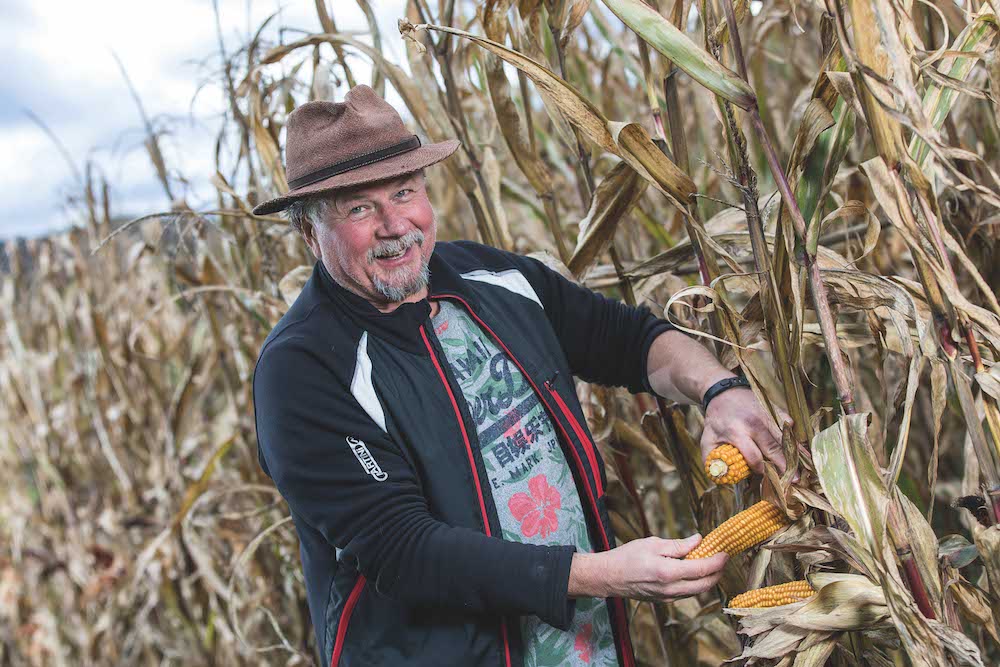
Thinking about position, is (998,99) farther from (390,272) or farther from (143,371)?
(143,371)

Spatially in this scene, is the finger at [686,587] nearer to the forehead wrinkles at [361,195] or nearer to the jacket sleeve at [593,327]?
the jacket sleeve at [593,327]

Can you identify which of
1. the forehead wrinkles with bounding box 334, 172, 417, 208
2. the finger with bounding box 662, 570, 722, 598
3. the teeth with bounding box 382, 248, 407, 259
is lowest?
the finger with bounding box 662, 570, 722, 598

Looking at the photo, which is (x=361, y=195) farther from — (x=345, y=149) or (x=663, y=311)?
(x=663, y=311)

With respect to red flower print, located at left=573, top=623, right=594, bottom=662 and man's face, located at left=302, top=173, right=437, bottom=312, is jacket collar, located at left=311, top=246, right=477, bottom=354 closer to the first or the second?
man's face, located at left=302, top=173, right=437, bottom=312

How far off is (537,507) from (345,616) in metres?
0.34

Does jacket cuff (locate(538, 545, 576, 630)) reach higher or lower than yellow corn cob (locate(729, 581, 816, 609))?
higher

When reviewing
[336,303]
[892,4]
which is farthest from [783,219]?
[336,303]

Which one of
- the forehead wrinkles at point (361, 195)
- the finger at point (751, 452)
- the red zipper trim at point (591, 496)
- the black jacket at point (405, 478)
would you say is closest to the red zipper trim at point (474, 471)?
the black jacket at point (405, 478)

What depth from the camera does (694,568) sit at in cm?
109

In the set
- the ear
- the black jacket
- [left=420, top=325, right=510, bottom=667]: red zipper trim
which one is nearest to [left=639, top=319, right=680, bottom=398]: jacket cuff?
the black jacket

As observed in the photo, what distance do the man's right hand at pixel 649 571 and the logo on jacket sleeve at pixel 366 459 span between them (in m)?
0.30

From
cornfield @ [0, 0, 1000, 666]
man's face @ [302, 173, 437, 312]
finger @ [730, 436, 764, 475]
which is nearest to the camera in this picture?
cornfield @ [0, 0, 1000, 666]

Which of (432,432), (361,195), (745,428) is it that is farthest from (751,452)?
(361,195)

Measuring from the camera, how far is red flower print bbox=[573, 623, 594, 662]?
1.37 metres
